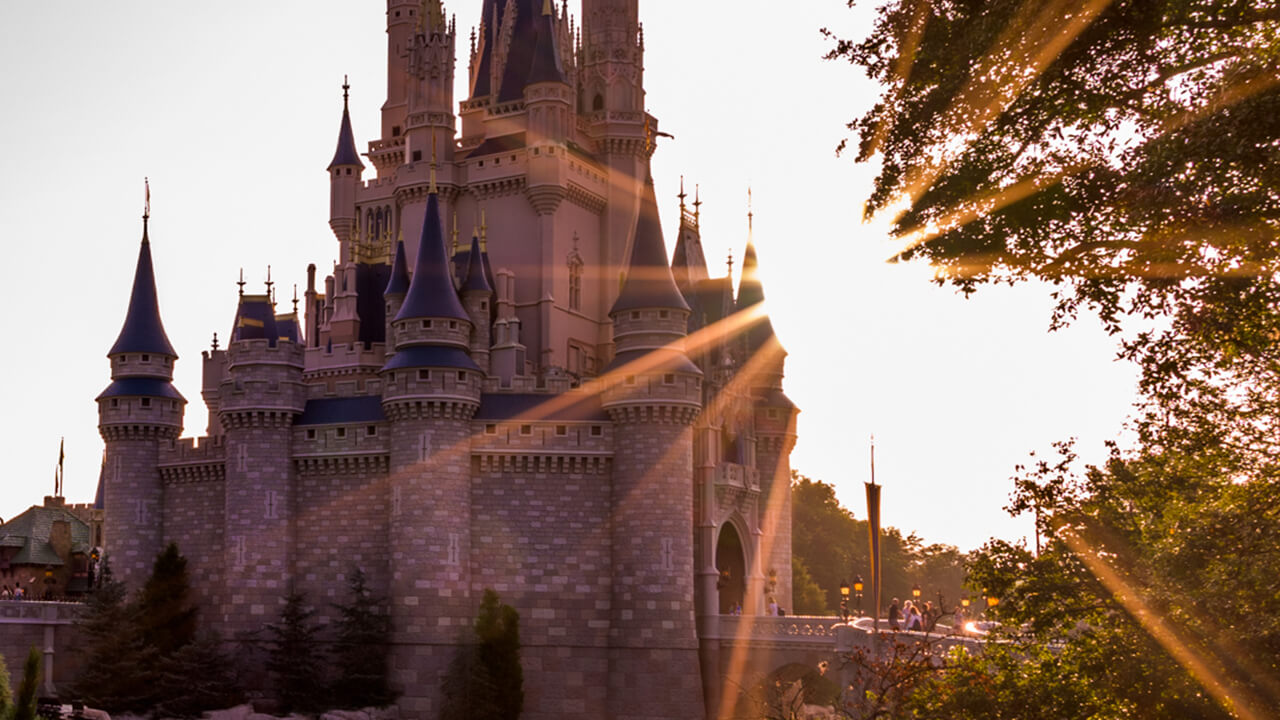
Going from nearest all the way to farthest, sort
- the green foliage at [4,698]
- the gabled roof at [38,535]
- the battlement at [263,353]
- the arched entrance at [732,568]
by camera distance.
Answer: the green foliage at [4,698] → the battlement at [263,353] → the arched entrance at [732,568] → the gabled roof at [38,535]

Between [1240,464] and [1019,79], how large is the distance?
5155mm

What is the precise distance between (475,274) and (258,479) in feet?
34.3

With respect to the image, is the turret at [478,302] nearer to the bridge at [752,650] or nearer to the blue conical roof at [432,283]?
the blue conical roof at [432,283]

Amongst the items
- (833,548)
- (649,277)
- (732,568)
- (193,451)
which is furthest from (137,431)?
(833,548)

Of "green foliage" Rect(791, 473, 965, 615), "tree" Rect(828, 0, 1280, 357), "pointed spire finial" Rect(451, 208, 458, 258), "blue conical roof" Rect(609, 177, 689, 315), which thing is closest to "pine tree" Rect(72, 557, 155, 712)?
"pointed spire finial" Rect(451, 208, 458, 258)

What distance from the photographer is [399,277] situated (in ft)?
168

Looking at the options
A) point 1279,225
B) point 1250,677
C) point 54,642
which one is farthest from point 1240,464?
point 54,642

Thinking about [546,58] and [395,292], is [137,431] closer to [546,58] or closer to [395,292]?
[395,292]

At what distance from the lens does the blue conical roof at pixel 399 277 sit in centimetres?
5091

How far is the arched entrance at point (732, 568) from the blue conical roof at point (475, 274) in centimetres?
1205

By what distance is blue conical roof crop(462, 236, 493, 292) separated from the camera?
51.7m

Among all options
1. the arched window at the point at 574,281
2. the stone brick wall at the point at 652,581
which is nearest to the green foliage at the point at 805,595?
the arched window at the point at 574,281

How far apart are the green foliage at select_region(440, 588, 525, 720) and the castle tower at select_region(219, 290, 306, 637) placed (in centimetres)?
694

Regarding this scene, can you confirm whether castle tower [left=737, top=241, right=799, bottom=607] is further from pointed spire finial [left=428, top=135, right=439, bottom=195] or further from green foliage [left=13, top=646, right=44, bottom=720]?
green foliage [left=13, top=646, right=44, bottom=720]
